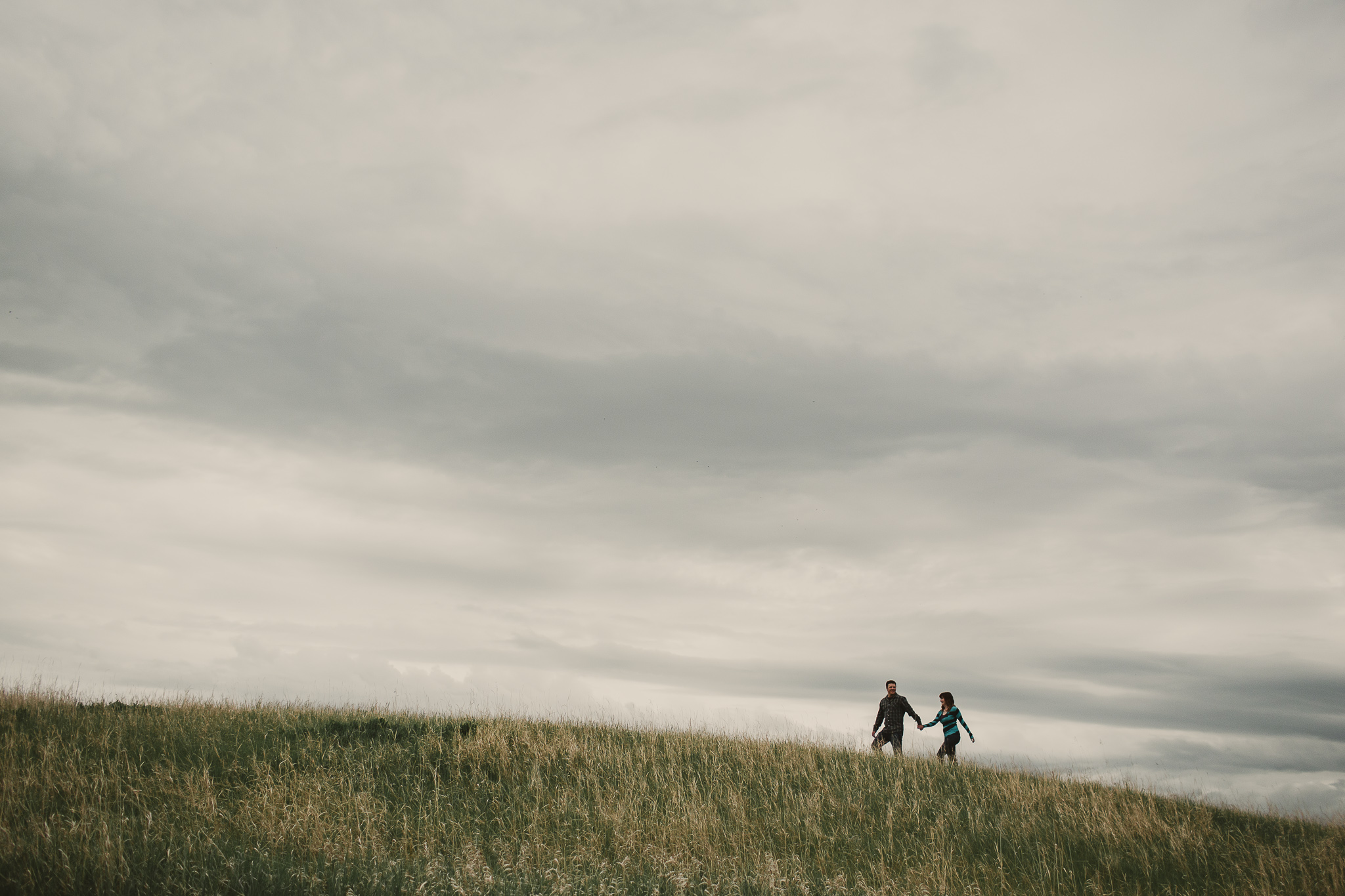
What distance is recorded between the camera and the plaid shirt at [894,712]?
752 inches

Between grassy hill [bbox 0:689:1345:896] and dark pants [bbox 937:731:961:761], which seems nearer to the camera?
grassy hill [bbox 0:689:1345:896]

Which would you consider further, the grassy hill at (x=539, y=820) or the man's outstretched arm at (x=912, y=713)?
the man's outstretched arm at (x=912, y=713)

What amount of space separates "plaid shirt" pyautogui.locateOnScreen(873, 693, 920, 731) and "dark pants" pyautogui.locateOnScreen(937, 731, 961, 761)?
0.86 meters

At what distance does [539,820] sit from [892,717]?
996cm

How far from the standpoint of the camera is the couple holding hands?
1883cm

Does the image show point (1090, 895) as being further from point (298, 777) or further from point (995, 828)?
point (298, 777)

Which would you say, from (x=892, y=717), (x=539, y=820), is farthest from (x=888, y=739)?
(x=539, y=820)

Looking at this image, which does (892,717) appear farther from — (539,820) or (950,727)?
(539,820)

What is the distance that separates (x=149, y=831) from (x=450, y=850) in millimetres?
3860

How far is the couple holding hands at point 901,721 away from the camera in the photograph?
1883 cm

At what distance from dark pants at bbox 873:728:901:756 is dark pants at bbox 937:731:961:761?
991mm

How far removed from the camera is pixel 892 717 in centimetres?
1922

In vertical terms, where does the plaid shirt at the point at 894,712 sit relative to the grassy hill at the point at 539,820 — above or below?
above

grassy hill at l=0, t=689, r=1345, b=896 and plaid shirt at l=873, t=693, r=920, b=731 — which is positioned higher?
plaid shirt at l=873, t=693, r=920, b=731
